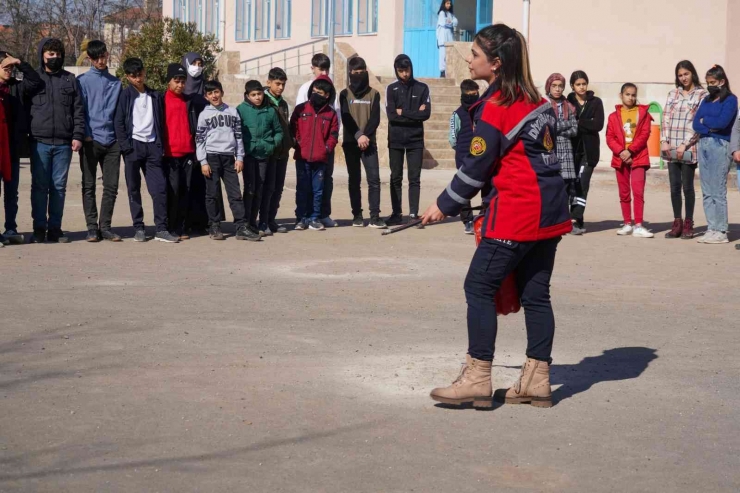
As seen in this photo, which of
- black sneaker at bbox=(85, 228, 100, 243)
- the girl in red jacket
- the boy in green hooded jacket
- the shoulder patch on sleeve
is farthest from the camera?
the girl in red jacket

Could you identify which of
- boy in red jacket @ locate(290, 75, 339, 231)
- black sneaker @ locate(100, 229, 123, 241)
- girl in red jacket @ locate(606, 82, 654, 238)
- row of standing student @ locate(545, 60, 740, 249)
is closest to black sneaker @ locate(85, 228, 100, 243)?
black sneaker @ locate(100, 229, 123, 241)

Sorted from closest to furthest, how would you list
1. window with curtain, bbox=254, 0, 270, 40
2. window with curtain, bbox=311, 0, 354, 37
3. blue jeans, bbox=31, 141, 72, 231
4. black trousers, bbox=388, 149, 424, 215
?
blue jeans, bbox=31, 141, 72, 231 → black trousers, bbox=388, 149, 424, 215 → window with curtain, bbox=311, 0, 354, 37 → window with curtain, bbox=254, 0, 270, 40

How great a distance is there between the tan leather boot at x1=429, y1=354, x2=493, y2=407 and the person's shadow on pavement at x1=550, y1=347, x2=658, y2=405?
0.45m

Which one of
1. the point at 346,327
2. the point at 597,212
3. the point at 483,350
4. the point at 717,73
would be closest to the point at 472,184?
the point at 483,350

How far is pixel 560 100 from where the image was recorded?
12.6 meters

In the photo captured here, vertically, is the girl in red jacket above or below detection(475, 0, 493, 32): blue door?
below

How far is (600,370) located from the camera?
6.60 metres

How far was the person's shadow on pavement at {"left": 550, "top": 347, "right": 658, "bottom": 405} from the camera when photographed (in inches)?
244

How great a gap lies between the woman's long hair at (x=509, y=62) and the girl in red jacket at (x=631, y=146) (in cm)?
758

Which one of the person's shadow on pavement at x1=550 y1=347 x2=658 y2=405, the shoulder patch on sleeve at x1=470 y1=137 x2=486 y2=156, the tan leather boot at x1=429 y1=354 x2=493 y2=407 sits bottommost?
the person's shadow on pavement at x1=550 y1=347 x2=658 y2=405

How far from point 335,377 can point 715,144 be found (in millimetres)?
7437

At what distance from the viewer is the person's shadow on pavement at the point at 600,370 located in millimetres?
6195

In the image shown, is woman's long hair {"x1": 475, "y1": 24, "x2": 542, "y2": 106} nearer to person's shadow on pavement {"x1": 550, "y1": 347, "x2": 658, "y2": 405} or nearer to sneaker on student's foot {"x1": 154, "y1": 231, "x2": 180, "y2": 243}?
person's shadow on pavement {"x1": 550, "y1": 347, "x2": 658, "y2": 405}

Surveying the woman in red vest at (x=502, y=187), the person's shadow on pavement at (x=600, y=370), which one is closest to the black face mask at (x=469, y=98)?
the person's shadow on pavement at (x=600, y=370)
